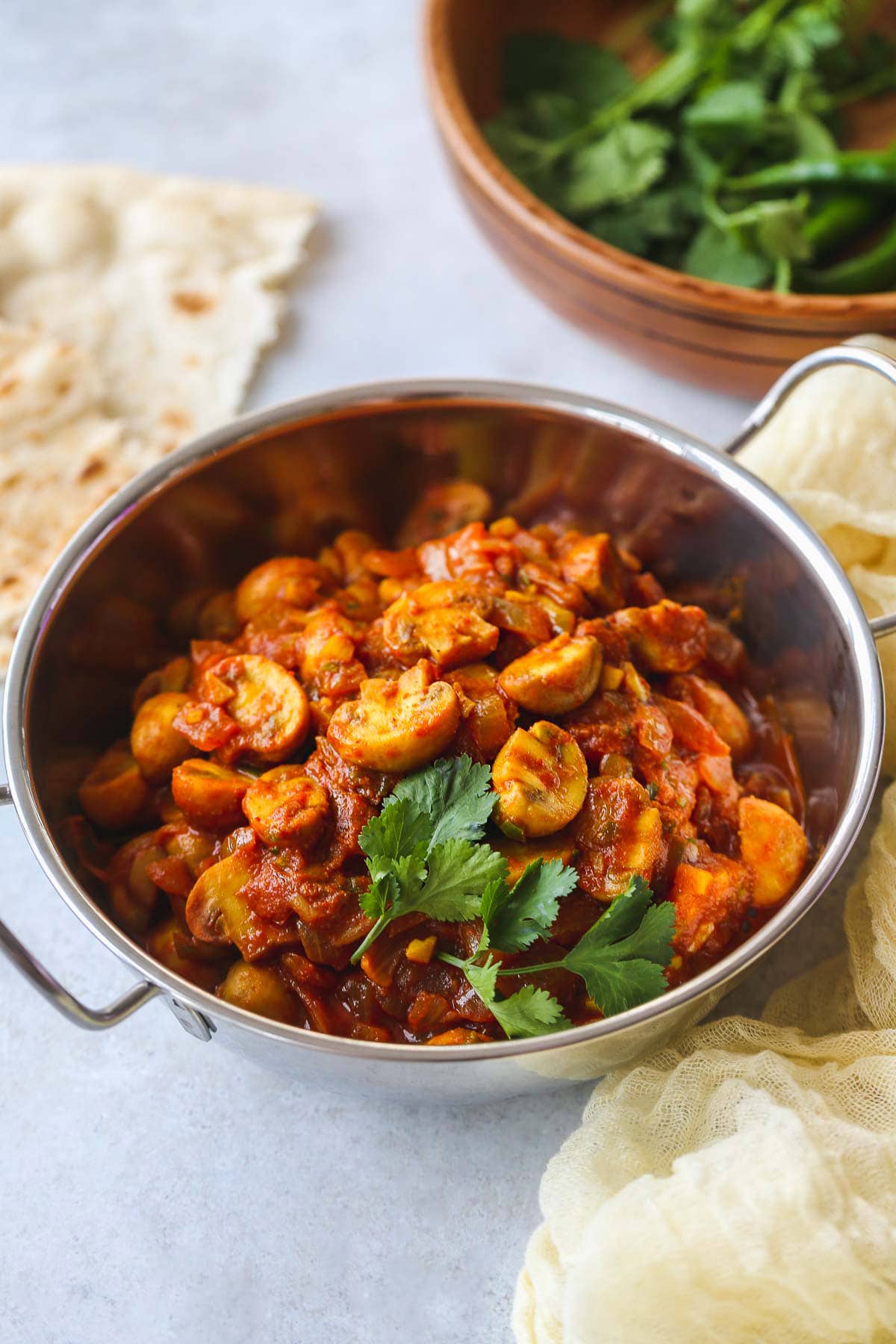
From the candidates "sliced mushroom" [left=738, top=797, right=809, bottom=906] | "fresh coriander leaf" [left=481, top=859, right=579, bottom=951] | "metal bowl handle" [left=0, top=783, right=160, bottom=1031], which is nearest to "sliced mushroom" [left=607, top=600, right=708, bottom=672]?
"sliced mushroom" [left=738, top=797, right=809, bottom=906]

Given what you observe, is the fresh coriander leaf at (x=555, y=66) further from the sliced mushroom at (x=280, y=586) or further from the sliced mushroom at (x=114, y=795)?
the sliced mushroom at (x=114, y=795)

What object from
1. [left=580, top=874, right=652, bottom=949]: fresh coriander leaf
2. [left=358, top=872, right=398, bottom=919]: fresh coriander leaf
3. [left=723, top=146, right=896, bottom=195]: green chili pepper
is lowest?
[left=580, top=874, right=652, bottom=949]: fresh coriander leaf

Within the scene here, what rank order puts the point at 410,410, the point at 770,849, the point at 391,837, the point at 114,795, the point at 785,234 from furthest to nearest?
the point at 785,234
the point at 410,410
the point at 114,795
the point at 770,849
the point at 391,837

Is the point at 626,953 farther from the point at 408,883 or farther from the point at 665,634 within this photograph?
the point at 665,634

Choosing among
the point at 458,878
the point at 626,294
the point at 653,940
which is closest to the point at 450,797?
the point at 458,878

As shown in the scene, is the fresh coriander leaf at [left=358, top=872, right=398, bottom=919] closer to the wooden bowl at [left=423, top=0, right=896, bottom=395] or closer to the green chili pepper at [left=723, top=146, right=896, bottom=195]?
the wooden bowl at [left=423, top=0, right=896, bottom=395]

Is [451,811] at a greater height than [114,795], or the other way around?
[451,811]

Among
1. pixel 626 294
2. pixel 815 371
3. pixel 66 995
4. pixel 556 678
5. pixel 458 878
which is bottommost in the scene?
pixel 66 995
